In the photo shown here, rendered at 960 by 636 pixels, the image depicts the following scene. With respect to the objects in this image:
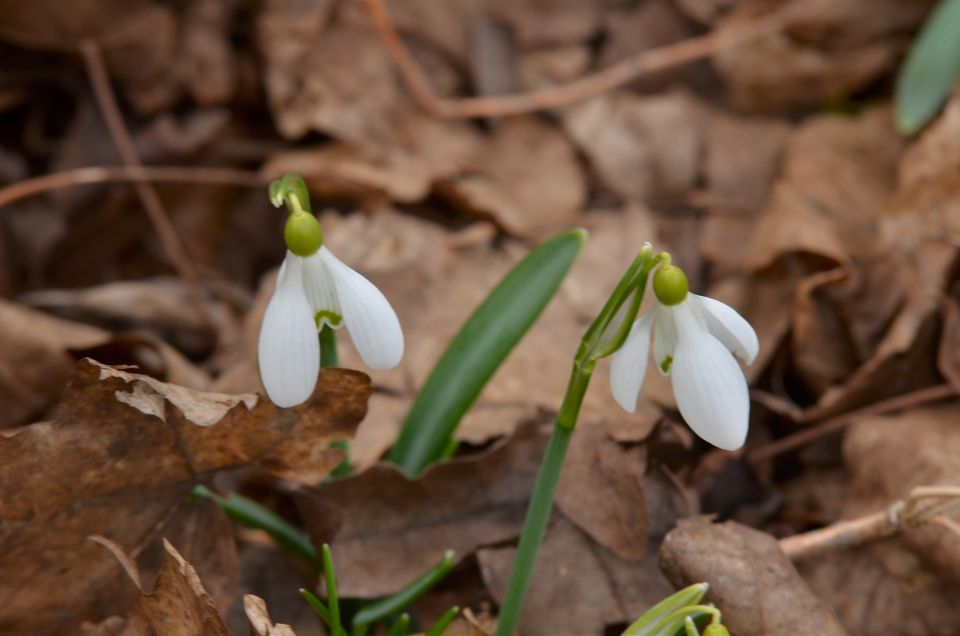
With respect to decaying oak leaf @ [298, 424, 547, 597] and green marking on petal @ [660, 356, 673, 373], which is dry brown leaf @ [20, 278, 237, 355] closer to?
decaying oak leaf @ [298, 424, 547, 597]

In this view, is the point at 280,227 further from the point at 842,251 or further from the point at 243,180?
the point at 842,251

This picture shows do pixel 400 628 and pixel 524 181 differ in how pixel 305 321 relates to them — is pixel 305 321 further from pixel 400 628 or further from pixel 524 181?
pixel 524 181

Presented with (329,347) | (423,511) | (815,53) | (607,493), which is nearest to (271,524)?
(423,511)

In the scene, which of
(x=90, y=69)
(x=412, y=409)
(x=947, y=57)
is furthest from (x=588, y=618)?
(x=90, y=69)

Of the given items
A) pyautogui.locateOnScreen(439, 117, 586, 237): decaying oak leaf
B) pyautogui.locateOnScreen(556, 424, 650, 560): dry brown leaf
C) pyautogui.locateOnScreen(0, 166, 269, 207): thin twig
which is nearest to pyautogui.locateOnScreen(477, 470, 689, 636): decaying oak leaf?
pyautogui.locateOnScreen(556, 424, 650, 560): dry brown leaf

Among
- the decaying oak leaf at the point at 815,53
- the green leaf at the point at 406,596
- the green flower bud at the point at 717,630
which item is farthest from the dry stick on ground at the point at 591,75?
the green flower bud at the point at 717,630

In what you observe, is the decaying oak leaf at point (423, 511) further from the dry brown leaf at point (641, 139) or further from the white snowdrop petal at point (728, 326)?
the dry brown leaf at point (641, 139)
